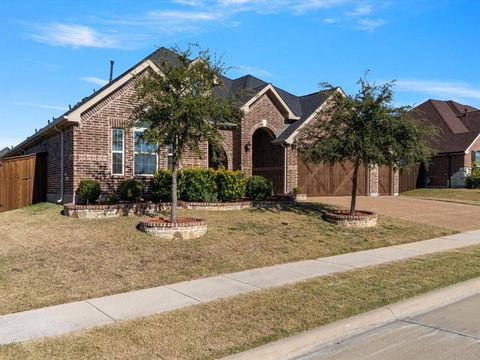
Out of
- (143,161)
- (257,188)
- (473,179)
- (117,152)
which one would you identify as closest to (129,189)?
(117,152)

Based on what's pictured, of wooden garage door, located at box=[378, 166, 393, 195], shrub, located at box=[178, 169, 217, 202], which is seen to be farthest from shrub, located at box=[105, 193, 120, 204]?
wooden garage door, located at box=[378, 166, 393, 195]

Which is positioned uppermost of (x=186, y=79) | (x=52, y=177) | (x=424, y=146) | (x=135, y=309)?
(x=186, y=79)

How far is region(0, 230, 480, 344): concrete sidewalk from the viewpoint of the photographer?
19.0ft

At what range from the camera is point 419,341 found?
547cm

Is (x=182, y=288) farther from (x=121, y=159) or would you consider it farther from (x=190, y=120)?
(x=121, y=159)

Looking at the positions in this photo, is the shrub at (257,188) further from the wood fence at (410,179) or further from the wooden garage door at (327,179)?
the wood fence at (410,179)

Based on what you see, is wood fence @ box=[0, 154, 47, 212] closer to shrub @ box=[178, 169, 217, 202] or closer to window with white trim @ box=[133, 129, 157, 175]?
window with white trim @ box=[133, 129, 157, 175]

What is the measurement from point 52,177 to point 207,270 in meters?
11.4

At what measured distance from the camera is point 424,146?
569 inches

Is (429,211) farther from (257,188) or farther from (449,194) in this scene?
(449,194)

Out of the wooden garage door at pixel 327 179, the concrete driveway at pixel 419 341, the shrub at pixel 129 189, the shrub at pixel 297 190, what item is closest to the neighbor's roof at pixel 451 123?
the wooden garage door at pixel 327 179

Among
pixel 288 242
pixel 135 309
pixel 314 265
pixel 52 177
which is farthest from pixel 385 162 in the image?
pixel 52 177

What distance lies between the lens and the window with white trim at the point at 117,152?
16.8m

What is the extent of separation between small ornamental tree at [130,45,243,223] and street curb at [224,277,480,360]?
635 centimetres
